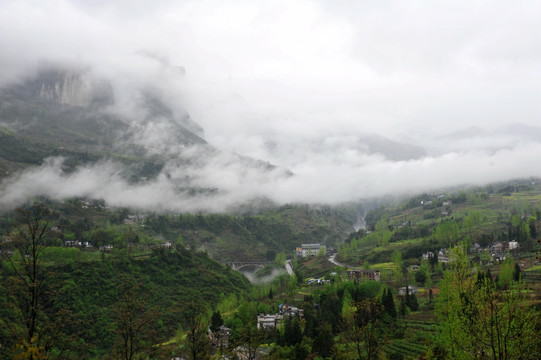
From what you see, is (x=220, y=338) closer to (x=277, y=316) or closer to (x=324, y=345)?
(x=324, y=345)

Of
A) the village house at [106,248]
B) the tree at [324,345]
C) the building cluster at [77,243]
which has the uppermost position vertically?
the building cluster at [77,243]

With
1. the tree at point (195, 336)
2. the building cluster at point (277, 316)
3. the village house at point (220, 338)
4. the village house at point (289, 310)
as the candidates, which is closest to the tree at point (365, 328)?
the tree at point (195, 336)

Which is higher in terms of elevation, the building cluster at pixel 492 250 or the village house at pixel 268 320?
the building cluster at pixel 492 250

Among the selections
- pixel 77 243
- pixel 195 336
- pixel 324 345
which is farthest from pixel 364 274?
pixel 77 243

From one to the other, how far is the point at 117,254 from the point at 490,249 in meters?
127

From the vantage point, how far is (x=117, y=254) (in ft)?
407

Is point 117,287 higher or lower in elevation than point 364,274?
higher

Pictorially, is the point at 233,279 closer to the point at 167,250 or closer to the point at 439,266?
the point at 167,250

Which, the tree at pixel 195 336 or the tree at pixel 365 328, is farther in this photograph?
the tree at pixel 195 336

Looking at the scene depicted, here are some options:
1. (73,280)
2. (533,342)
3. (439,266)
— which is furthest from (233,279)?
(533,342)

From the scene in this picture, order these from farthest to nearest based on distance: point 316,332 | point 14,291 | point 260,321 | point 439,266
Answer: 1. point 439,266
2. point 260,321
3. point 316,332
4. point 14,291

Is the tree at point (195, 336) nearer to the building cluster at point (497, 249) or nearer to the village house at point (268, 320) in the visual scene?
the village house at point (268, 320)

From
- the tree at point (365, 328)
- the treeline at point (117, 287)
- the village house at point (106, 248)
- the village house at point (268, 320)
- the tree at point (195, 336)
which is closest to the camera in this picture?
the tree at point (365, 328)

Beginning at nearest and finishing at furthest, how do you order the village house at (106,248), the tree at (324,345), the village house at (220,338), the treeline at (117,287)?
the village house at (220,338), the tree at (324,345), the treeline at (117,287), the village house at (106,248)
